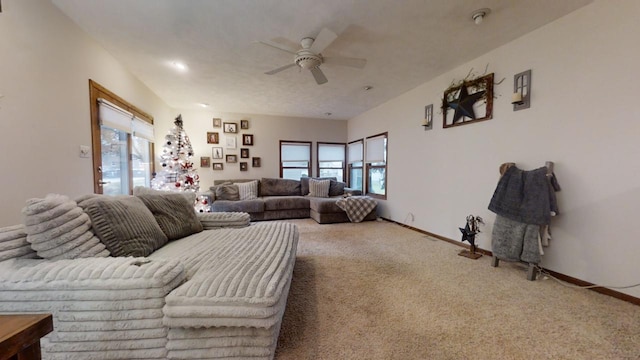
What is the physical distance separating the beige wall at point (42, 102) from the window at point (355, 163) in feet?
15.4

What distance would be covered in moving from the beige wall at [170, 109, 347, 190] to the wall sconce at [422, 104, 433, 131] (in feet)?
9.40

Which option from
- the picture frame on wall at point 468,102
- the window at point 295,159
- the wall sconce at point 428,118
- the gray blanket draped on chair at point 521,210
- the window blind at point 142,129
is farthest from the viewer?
the window at point 295,159

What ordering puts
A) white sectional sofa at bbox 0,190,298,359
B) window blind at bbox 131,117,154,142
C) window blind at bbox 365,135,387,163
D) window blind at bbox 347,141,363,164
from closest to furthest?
white sectional sofa at bbox 0,190,298,359 → window blind at bbox 131,117,154,142 → window blind at bbox 365,135,387,163 → window blind at bbox 347,141,363,164

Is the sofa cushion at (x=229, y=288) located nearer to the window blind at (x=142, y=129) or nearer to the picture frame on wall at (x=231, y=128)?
the window blind at (x=142, y=129)

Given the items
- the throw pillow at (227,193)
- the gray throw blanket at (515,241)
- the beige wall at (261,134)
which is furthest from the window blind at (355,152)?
the gray throw blanket at (515,241)

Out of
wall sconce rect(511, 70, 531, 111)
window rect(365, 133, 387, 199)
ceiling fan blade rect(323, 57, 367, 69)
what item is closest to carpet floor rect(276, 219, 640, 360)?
wall sconce rect(511, 70, 531, 111)

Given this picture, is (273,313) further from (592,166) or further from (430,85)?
(430,85)

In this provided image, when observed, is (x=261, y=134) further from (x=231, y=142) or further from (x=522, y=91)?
(x=522, y=91)

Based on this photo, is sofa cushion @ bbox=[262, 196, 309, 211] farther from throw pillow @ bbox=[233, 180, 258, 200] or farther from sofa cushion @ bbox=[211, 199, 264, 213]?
throw pillow @ bbox=[233, 180, 258, 200]

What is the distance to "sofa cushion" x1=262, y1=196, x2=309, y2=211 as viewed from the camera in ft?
15.7

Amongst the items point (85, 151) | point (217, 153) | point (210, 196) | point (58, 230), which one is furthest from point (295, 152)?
point (58, 230)

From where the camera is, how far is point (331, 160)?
20.8 feet

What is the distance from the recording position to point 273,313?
1031 mm

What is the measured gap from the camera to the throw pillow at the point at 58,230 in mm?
1075
